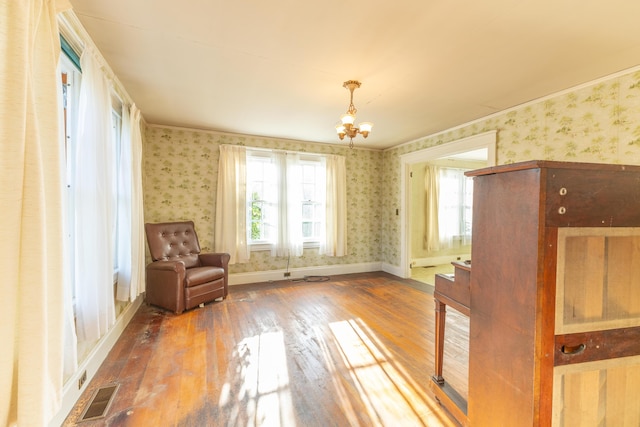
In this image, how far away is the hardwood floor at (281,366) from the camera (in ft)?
5.38

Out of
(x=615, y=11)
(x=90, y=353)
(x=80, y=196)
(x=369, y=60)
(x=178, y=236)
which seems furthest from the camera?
(x=178, y=236)

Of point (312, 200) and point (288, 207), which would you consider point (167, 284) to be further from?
point (312, 200)

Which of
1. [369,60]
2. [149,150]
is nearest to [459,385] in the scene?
[369,60]

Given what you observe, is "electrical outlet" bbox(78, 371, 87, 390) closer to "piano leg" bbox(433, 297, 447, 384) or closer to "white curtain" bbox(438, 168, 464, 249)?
"piano leg" bbox(433, 297, 447, 384)

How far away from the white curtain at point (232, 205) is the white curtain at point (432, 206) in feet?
13.4

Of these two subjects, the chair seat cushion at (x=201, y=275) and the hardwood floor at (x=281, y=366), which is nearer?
the hardwood floor at (x=281, y=366)

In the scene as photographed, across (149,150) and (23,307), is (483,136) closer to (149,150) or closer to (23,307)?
(23,307)

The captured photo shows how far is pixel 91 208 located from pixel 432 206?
19.6 ft

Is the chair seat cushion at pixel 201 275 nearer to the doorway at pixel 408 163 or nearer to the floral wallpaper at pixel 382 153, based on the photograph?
the floral wallpaper at pixel 382 153

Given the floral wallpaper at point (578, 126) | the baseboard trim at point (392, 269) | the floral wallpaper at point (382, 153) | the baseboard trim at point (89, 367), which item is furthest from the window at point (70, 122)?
the baseboard trim at point (392, 269)

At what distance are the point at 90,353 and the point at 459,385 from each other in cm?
275

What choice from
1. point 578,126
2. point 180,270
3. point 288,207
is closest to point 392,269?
point 288,207

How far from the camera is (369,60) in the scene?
220cm

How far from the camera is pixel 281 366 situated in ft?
7.02
